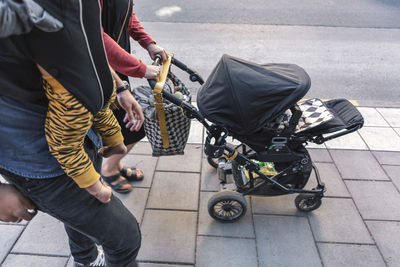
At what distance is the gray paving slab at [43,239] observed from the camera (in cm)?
227

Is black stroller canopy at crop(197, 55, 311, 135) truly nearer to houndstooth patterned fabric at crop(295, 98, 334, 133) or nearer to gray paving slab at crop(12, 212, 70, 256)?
houndstooth patterned fabric at crop(295, 98, 334, 133)

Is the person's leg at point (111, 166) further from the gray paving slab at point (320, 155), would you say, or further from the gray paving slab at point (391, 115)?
the gray paving slab at point (391, 115)

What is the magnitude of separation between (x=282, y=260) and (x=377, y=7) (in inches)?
339

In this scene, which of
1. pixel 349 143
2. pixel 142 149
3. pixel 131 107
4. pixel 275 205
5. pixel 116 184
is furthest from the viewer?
pixel 349 143

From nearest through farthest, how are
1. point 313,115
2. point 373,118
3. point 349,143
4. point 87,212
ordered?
point 87,212 < point 313,115 < point 349,143 < point 373,118

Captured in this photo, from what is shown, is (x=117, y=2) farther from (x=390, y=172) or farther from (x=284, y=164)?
(x=390, y=172)

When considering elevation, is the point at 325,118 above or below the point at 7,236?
above

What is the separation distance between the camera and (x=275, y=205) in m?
2.63

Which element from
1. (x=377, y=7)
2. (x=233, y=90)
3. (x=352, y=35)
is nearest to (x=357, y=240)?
A: (x=233, y=90)

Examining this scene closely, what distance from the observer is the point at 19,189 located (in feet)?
3.94

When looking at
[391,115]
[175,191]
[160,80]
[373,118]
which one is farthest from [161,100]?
[391,115]

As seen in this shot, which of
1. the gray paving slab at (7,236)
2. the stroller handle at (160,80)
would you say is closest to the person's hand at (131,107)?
the stroller handle at (160,80)

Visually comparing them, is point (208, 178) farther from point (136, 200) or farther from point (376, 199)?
point (376, 199)

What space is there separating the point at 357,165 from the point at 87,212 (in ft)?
9.45
